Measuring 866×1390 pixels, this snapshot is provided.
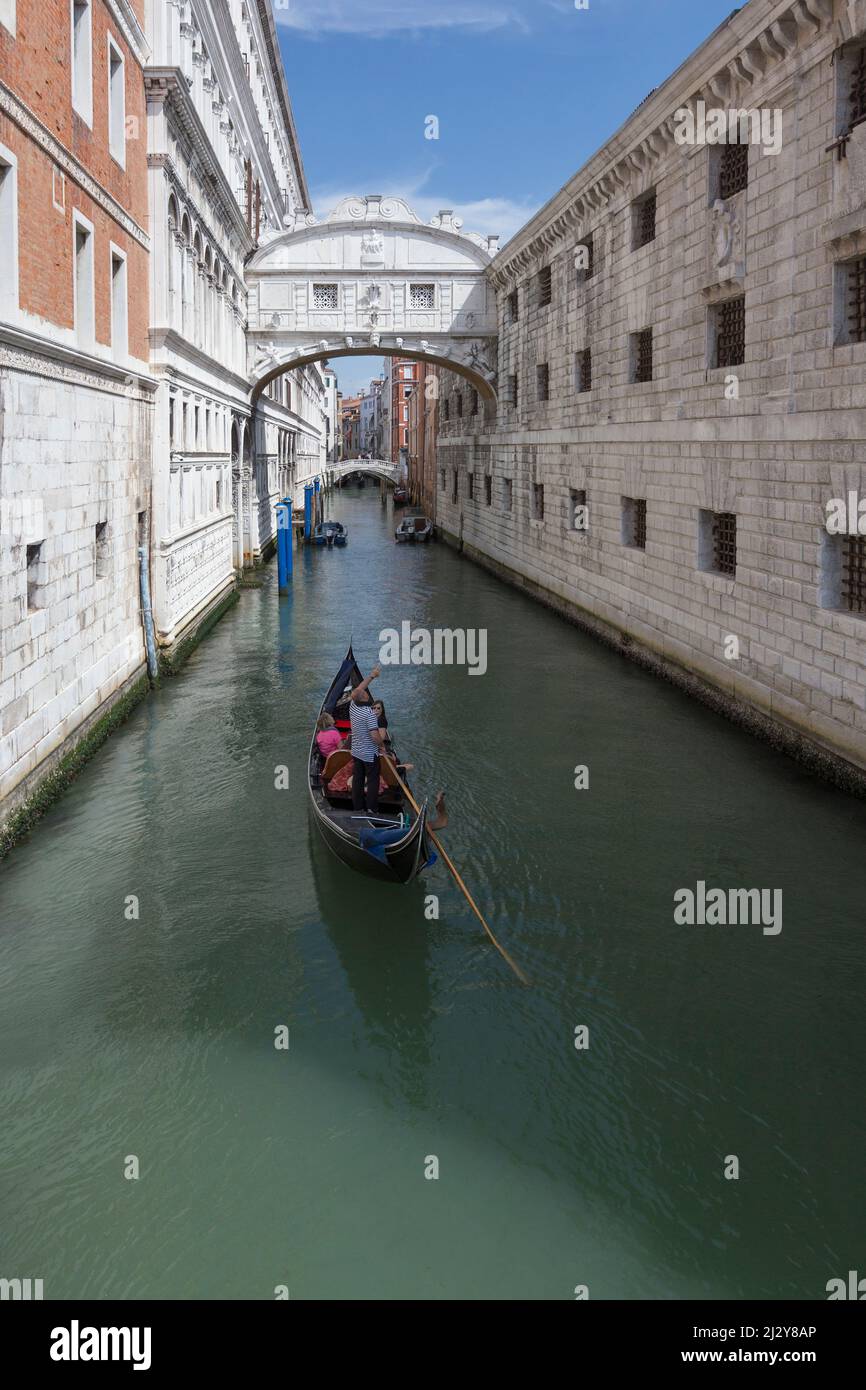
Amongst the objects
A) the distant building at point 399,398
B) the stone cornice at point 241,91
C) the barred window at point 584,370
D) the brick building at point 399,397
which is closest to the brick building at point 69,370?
the stone cornice at point 241,91

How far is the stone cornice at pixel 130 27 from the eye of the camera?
41.1ft

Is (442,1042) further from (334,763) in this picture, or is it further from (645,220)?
(645,220)

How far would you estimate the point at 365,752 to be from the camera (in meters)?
8.99

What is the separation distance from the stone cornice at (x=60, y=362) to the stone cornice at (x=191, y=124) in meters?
3.89

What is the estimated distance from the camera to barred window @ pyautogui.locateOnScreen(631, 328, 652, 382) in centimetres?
1664

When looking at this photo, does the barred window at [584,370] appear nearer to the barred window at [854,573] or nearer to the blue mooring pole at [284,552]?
the blue mooring pole at [284,552]

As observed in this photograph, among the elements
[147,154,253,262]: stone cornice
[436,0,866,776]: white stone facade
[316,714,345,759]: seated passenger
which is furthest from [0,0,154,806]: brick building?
[436,0,866,776]: white stone facade

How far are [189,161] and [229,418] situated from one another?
6.99m

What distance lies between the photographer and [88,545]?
11.7 m

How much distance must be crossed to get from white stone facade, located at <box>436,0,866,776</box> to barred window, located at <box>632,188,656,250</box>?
5 centimetres

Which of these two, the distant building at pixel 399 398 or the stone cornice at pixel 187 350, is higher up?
the distant building at pixel 399 398

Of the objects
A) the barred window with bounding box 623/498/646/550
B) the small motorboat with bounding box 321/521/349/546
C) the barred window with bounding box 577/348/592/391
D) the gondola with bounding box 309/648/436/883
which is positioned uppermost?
the barred window with bounding box 577/348/592/391

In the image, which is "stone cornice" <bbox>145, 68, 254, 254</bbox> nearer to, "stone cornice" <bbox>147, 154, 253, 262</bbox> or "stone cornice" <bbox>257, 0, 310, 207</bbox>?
"stone cornice" <bbox>147, 154, 253, 262</bbox>
